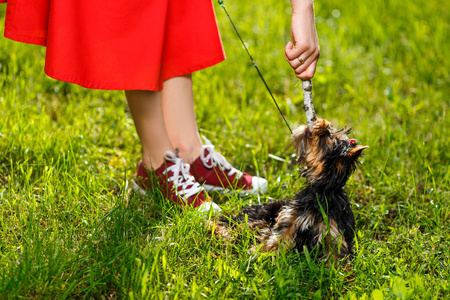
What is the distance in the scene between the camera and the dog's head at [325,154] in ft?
7.73

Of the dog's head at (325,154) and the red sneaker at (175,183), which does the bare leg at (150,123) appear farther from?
the dog's head at (325,154)

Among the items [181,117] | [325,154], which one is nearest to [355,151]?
[325,154]

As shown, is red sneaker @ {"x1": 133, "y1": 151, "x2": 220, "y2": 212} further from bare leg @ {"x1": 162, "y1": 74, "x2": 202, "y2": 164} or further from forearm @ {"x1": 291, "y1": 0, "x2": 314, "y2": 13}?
forearm @ {"x1": 291, "y1": 0, "x2": 314, "y2": 13}

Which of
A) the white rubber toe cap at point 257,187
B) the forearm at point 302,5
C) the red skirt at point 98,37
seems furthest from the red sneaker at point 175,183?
the forearm at point 302,5

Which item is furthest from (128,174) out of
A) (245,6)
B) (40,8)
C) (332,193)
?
(245,6)

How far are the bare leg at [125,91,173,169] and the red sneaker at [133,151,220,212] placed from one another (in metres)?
0.06

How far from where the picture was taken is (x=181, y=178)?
304cm

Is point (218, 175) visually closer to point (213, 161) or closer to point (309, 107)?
point (213, 161)

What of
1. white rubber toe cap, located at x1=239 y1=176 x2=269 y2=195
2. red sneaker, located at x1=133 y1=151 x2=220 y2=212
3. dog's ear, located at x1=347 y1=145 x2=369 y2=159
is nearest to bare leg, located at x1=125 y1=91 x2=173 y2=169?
red sneaker, located at x1=133 y1=151 x2=220 y2=212

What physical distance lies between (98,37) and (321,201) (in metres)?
1.42

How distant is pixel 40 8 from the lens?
2736mm

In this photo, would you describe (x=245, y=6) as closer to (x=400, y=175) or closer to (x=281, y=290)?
(x=400, y=175)

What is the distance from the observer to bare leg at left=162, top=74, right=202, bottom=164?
3127mm

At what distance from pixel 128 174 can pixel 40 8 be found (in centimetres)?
120
